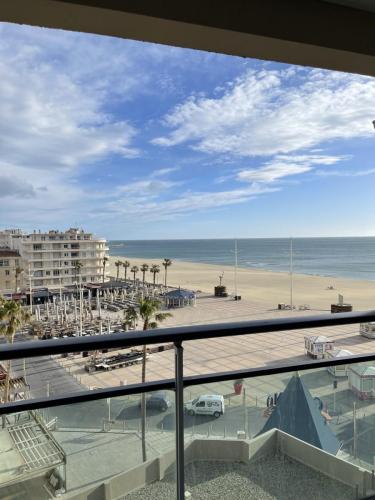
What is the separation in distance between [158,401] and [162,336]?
29cm

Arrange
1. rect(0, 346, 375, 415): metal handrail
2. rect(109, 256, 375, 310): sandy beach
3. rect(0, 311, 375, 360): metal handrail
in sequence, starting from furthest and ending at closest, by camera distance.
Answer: rect(109, 256, 375, 310): sandy beach < rect(0, 346, 375, 415): metal handrail < rect(0, 311, 375, 360): metal handrail

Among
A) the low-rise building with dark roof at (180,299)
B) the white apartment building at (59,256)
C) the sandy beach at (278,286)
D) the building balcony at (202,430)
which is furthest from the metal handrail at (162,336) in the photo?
the white apartment building at (59,256)

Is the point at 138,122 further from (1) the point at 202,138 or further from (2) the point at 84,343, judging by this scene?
(2) the point at 84,343

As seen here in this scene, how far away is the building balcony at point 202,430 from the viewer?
1184 mm

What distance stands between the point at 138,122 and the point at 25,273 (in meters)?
26.3

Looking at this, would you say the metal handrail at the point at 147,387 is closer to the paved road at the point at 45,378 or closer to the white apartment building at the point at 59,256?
the paved road at the point at 45,378

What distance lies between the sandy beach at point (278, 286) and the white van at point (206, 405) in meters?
18.5

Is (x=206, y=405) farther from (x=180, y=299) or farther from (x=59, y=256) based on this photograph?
(x=59, y=256)

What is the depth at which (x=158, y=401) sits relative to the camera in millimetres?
1288

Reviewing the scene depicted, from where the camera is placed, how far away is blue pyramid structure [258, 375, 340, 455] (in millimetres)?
1482

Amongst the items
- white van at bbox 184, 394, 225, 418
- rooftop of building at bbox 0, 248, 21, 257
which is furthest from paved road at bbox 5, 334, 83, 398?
rooftop of building at bbox 0, 248, 21, 257

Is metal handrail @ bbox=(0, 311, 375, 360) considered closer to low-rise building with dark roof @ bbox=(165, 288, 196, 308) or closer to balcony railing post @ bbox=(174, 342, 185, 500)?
balcony railing post @ bbox=(174, 342, 185, 500)

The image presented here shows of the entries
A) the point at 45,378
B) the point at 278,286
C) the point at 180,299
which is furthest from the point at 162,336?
the point at 278,286

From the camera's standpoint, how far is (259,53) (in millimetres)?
1498
